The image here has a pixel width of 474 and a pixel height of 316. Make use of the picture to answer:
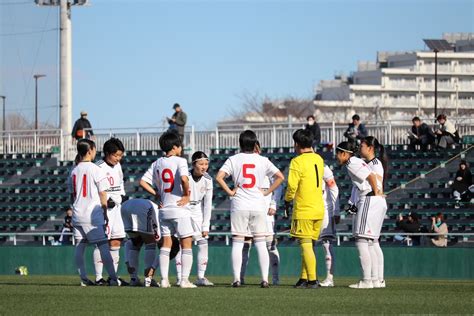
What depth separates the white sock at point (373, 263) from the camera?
1652cm

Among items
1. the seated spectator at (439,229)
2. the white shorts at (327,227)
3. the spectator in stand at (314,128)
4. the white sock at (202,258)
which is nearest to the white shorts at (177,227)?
the white sock at (202,258)

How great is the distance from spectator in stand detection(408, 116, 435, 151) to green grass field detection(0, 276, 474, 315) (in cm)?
2028

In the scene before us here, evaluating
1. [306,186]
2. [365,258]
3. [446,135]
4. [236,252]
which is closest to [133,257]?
[236,252]

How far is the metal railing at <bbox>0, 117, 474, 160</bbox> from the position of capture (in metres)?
38.4

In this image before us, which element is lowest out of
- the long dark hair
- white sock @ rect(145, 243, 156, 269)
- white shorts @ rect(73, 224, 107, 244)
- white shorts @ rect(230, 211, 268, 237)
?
white sock @ rect(145, 243, 156, 269)

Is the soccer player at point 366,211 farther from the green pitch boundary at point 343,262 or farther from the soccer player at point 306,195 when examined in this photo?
the green pitch boundary at point 343,262

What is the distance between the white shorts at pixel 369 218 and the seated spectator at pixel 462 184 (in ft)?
55.1

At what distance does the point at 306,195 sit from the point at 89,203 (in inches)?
133

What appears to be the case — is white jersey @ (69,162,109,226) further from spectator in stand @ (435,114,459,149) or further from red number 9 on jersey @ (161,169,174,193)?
spectator in stand @ (435,114,459,149)

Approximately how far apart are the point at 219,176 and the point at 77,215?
2.45 meters

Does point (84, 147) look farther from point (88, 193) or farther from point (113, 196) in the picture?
point (113, 196)

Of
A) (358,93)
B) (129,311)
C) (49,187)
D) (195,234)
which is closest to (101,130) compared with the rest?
(49,187)

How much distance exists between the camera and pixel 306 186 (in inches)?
637

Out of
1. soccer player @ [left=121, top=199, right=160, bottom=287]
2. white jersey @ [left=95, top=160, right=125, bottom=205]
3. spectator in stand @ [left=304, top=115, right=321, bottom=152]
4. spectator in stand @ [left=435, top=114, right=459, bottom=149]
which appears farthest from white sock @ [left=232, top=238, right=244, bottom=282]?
spectator in stand @ [left=435, top=114, right=459, bottom=149]
